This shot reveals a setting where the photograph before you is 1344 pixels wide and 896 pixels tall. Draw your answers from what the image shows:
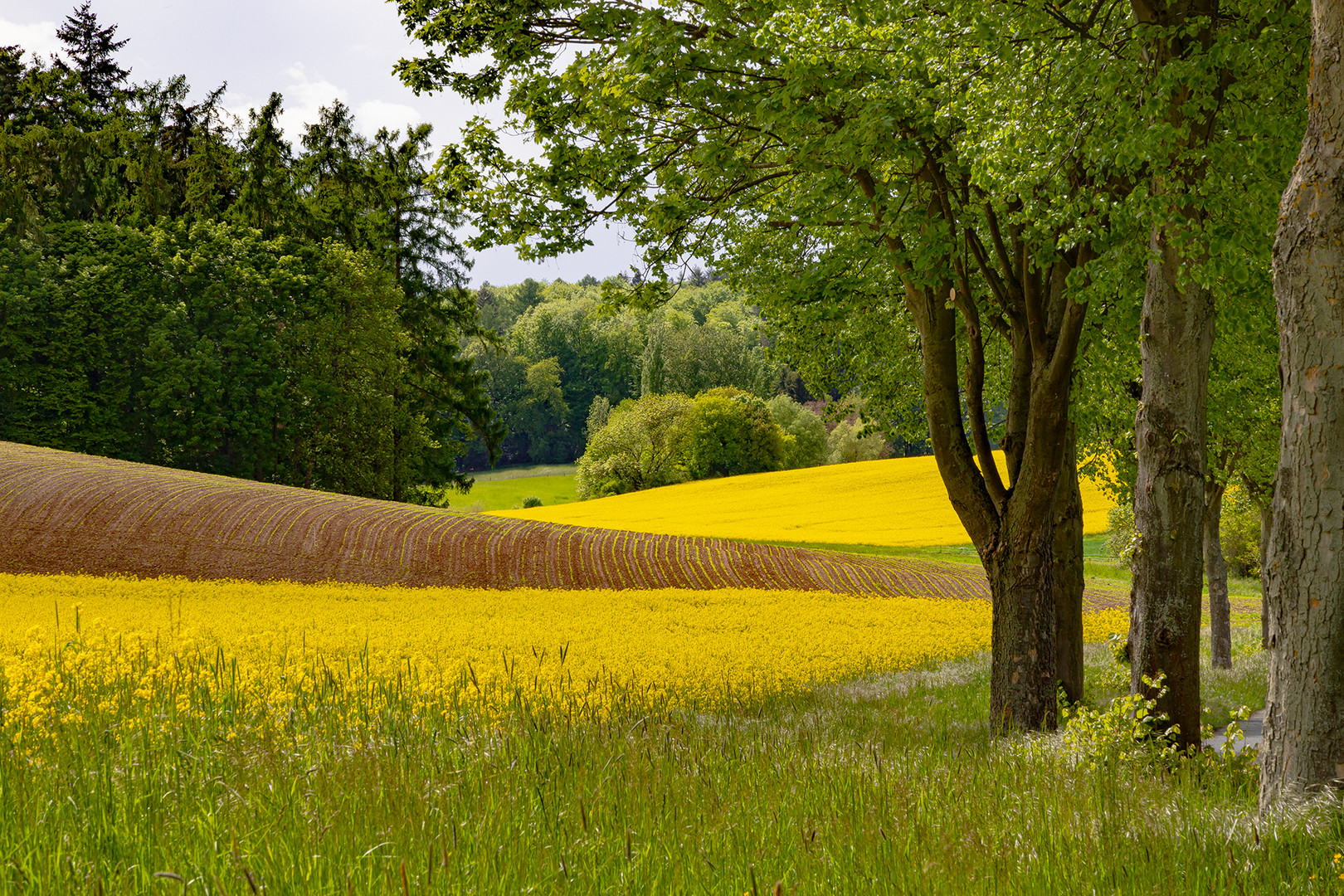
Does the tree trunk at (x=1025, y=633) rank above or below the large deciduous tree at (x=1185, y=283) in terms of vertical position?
below

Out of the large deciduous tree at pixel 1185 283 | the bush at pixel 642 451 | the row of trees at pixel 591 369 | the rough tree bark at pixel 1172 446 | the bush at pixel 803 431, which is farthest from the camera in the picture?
the row of trees at pixel 591 369

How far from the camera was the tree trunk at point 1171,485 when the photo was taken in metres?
6.90

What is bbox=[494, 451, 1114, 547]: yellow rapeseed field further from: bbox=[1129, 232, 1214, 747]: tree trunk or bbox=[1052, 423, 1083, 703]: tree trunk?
bbox=[1129, 232, 1214, 747]: tree trunk

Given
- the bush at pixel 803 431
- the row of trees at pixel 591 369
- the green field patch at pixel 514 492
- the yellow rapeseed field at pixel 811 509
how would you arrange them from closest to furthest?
the yellow rapeseed field at pixel 811 509
the green field patch at pixel 514 492
the bush at pixel 803 431
the row of trees at pixel 591 369

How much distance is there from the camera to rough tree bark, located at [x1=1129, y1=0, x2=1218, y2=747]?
6.89 meters

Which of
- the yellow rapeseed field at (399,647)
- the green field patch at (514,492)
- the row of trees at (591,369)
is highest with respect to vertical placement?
the row of trees at (591,369)

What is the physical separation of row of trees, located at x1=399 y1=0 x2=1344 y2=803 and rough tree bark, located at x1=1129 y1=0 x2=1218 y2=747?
0.02 meters

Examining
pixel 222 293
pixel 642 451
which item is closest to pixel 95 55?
pixel 222 293

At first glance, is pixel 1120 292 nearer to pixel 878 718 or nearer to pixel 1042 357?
pixel 1042 357

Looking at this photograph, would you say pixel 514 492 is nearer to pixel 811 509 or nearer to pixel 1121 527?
pixel 811 509

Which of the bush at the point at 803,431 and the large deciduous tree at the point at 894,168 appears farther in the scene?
the bush at the point at 803,431

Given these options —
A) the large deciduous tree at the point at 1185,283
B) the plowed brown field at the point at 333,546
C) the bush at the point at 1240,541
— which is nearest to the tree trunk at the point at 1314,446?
the large deciduous tree at the point at 1185,283

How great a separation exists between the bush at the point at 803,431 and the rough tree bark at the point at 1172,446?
6162 cm

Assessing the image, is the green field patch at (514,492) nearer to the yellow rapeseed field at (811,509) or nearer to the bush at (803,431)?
the yellow rapeseed field at (811,509)
